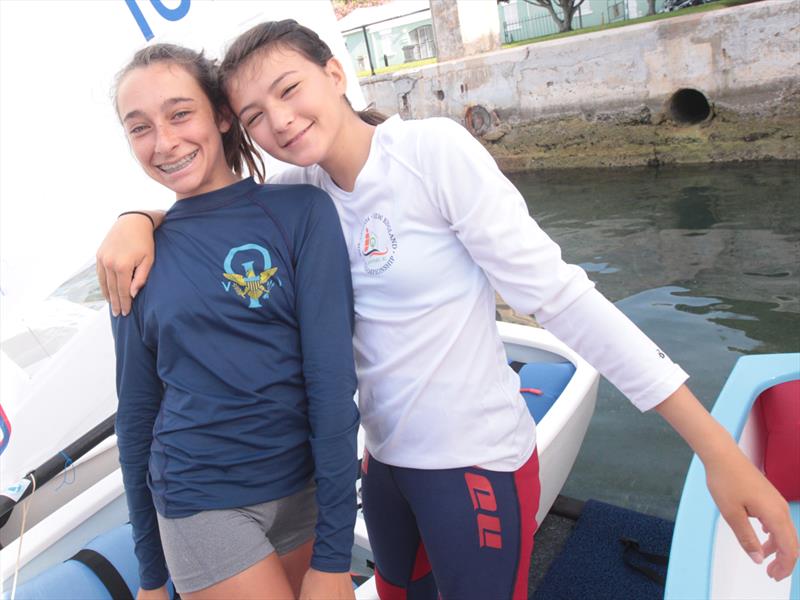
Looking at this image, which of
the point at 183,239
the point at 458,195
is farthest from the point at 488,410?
the point at 183,239

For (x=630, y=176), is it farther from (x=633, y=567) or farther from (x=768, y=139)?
(x=633, y=567)

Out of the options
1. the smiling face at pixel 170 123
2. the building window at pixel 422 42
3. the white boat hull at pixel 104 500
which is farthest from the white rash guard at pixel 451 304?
the building window at pixel 422 42

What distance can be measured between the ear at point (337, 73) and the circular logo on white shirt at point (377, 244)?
0.23 metres

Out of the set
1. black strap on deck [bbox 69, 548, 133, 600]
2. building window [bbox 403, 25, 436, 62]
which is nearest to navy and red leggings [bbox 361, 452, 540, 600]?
black strap on deck [bbox 69, 548, 133, 600]

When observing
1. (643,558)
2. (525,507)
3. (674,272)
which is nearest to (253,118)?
(525,507)

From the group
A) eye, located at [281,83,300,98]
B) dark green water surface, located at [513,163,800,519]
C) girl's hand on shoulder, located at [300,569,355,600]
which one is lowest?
dark green water surface, located at [513,163,800,519]

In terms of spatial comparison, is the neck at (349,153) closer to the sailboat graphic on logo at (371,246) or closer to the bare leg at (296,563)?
the sailboat graphic on logo at (371,246)

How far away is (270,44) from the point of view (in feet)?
3.08

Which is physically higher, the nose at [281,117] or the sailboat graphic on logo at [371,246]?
the nose at [281,117]

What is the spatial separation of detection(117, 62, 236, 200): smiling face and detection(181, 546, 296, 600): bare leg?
1.86 feet

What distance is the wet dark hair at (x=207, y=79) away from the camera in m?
0.99

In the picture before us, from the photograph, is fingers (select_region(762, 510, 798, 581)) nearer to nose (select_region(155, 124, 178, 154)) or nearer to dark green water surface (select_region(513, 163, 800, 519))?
nose (select_region(155, 124, 178, 154))

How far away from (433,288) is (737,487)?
464mm

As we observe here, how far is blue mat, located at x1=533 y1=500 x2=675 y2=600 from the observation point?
6.04ft
